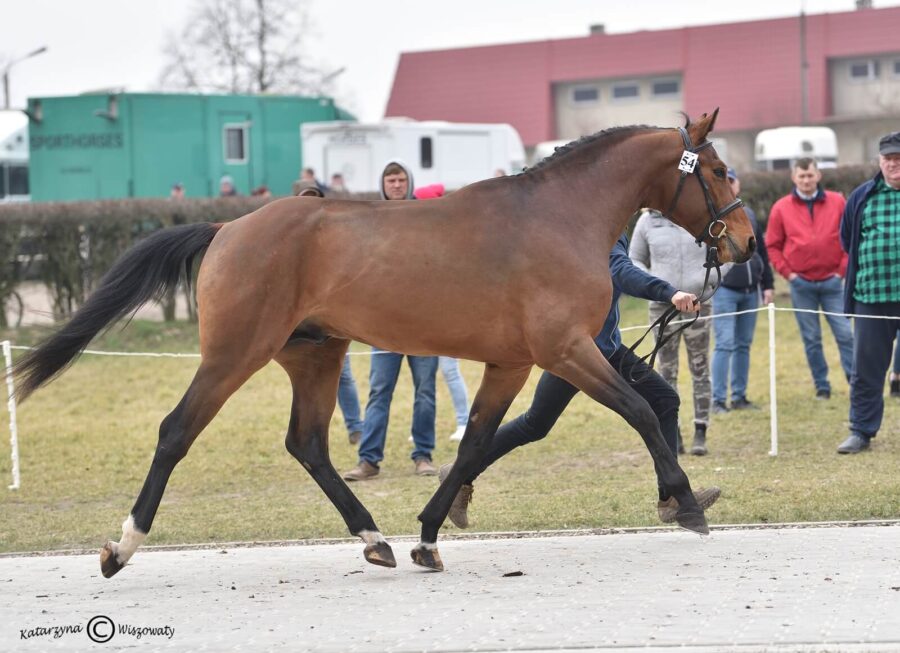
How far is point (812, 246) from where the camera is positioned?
40.2 ft

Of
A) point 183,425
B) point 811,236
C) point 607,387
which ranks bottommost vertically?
point 183,425

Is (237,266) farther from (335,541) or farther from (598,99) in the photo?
(598,99)

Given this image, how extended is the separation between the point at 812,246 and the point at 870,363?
8.77 ft

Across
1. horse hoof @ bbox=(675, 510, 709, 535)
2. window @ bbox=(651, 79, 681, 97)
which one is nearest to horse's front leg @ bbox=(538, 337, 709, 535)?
horse hoof @ bbox=(675, 510, 709, 535)

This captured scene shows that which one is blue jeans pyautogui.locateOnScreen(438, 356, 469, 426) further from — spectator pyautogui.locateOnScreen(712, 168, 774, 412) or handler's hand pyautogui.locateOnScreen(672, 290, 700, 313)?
handler's hand pyautogui.locateOnScreen(672, 290, 700, 313)

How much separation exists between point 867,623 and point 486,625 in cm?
145

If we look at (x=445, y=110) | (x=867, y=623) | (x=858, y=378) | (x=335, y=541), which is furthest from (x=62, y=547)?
(x=445, y=110)

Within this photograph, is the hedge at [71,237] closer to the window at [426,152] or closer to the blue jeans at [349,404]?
the blue jeans at [349,404]

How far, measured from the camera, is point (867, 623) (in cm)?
526

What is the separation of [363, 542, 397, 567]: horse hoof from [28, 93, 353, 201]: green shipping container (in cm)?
1903

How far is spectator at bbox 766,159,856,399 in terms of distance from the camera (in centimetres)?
1222

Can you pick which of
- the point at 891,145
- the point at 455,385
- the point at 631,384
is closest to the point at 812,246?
the point at 891,145

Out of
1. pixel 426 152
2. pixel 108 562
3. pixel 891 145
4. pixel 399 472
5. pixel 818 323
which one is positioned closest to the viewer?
pixel 108 562

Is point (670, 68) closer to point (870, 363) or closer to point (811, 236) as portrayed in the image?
point (811, 236)
